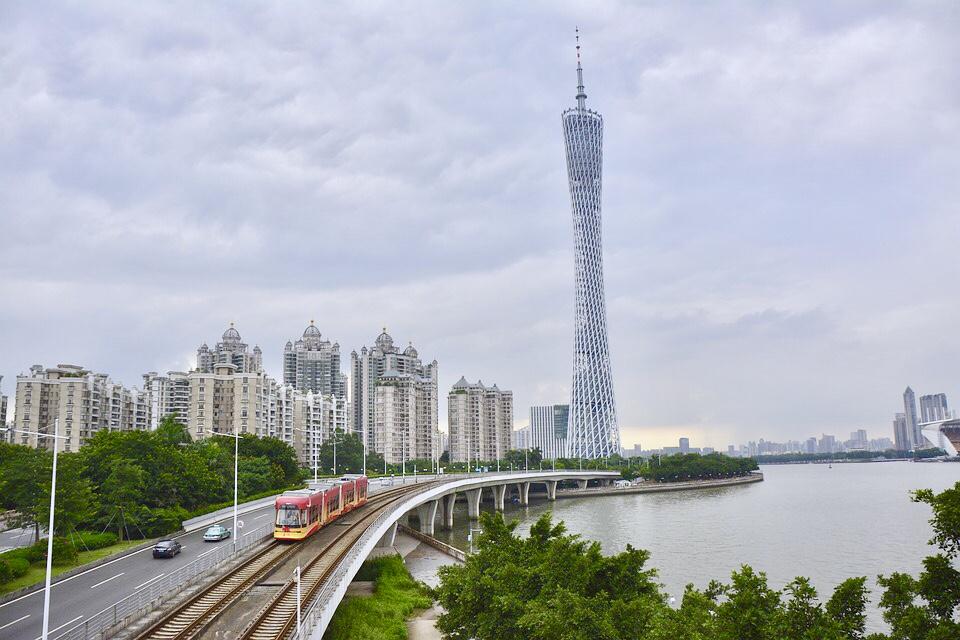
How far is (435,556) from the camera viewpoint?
44.7 metres

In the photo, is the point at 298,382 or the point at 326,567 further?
the point at 298,382

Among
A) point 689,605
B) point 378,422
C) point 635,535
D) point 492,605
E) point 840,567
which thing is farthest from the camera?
point 378,422

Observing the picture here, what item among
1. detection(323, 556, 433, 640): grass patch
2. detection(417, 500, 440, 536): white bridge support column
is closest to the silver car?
detection(323, 556, 433, 640): grass patch

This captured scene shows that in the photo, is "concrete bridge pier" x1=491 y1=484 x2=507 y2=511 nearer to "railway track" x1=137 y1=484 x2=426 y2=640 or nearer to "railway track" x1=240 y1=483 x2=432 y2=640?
"railway track" x1=240 y1=483 x2=432 y2=640

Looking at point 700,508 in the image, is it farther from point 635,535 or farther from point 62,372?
point 62,372

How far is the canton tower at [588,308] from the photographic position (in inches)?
4648

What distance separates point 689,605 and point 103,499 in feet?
93.8

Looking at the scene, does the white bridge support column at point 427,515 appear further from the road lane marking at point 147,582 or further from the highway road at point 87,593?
the road lane marking at point 147,582

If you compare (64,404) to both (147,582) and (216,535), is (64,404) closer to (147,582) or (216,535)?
(216,535)

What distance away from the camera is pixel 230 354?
428 ft

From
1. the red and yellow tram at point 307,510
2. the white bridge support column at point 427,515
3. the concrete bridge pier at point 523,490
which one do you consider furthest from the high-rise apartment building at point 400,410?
the red and yellow tram at point 307,510

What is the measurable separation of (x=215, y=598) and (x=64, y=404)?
238 ft

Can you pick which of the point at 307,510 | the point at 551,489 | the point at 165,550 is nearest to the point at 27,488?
the point at 165,550

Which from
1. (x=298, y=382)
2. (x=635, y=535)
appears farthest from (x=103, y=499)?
(x=298, y=382)
